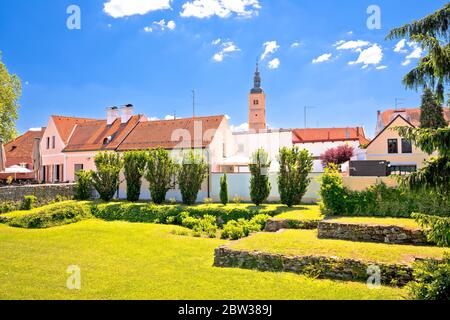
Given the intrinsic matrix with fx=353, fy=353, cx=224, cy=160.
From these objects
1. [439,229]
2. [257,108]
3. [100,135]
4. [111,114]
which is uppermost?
[257,108]

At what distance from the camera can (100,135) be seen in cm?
3759

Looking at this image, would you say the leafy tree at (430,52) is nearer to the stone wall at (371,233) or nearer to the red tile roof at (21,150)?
the stone wall at (371,233)

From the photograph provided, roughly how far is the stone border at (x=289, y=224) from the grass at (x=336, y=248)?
2505mm

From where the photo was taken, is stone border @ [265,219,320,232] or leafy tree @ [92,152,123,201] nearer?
stone border @ [265,219,320,232]

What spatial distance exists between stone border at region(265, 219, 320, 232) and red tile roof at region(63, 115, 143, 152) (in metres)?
21.2

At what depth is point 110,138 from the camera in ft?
119

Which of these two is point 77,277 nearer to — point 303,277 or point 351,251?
point 303,277

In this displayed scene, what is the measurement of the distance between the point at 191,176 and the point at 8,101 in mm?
22253

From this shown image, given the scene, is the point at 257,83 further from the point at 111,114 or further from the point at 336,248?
the point at 336,248

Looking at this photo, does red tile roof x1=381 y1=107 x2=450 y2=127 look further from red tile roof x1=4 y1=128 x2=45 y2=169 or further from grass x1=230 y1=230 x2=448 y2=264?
red tile roof x1=4 y1=128 x2=45 y2=169

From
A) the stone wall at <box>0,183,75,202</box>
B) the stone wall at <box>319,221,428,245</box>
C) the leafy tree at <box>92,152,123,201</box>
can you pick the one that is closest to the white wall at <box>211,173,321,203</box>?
the leafy tree at <box>92,152,123,201</box>

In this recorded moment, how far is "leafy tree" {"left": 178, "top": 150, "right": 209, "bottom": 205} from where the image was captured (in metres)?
25.1

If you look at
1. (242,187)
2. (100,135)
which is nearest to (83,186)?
(100,135)
